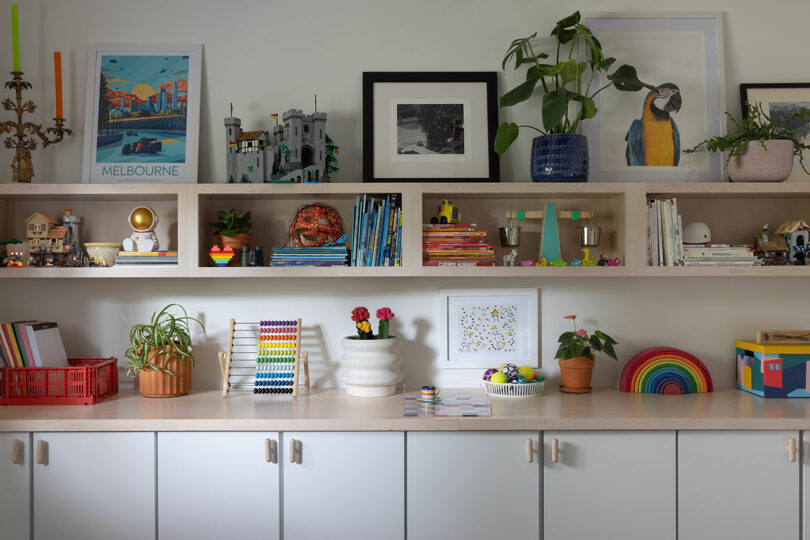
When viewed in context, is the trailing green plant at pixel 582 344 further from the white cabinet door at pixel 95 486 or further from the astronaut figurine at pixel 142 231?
the astronaut figurine at pixel 142 231

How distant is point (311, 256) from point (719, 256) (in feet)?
5.06

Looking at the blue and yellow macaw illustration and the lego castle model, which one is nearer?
the lego castle model

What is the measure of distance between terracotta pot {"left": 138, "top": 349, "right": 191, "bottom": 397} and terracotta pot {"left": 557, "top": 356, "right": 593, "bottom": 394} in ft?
4.82

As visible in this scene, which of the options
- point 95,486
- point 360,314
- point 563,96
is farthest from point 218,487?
point 563,96

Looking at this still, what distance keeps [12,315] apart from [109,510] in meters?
1.03

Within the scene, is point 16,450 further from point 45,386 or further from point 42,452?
point 45,386

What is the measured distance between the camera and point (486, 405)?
229 centimetres

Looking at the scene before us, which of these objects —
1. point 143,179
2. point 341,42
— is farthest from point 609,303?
point 143,179

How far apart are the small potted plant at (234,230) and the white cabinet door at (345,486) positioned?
0.77m

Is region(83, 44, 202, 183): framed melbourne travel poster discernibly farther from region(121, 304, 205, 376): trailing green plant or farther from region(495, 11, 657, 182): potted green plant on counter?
region(495, 11, 657, 182): potted green plant on counter

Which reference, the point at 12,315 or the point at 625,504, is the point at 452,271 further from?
the point at 12,315

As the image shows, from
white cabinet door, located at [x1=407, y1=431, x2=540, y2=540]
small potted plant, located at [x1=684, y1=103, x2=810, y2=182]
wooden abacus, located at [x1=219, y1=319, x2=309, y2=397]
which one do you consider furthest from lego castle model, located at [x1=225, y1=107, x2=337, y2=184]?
small potted plant, located at [x1=684, y1=103, x2=810, y2=182]

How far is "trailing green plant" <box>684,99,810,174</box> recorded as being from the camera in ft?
7.95

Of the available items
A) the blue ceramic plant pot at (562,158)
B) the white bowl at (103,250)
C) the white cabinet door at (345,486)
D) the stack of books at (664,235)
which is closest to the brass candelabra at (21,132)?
the white bowl at (103,250)
